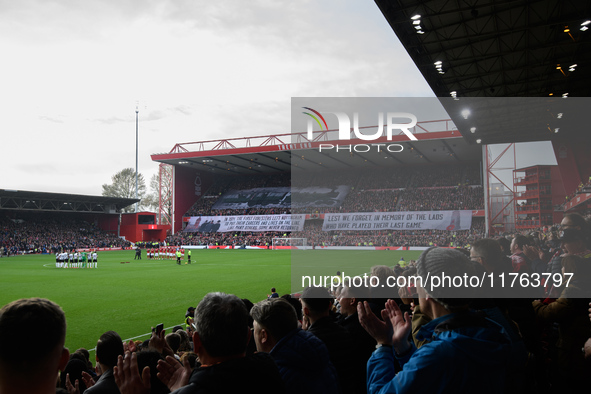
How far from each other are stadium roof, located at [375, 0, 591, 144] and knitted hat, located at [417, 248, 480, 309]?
9266mm

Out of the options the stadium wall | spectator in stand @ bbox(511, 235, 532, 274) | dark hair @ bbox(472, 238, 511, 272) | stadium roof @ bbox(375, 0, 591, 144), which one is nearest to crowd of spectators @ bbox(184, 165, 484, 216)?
stadium roof @ bbox(375, 0, 591, 144)

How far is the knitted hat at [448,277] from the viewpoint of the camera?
2055mm

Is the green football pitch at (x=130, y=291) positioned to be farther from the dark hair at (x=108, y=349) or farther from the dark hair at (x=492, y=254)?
the dark hair at (x=492, y=254)

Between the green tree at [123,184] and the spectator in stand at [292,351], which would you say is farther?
the green tree at [123,184]

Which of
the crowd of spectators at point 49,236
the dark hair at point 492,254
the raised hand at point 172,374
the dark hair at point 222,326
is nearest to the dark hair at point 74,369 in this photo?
the raised hand at point 172,374

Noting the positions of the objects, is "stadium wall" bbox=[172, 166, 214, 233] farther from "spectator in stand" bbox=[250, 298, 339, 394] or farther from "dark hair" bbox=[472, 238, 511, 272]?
"spectator in stand" bbox=[250, 298, 339, 394]

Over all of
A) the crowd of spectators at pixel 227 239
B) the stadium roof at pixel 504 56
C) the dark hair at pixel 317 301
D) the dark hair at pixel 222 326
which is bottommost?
the crowd of spectators at pixel 227 239

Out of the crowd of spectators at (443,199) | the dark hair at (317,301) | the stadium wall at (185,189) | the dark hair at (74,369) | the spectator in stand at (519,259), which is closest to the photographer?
the dark hair at (317,301)

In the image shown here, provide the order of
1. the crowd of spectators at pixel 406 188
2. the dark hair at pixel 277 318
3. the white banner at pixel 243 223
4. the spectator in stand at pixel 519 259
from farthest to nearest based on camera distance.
Answer: the white banner at pixel 243 223, the crowd of spectators at pixel 406 188, the spectator in stand at pixel 519 259, the dark hair at pixel 277 318

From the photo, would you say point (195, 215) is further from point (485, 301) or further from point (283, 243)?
point (485, 301)

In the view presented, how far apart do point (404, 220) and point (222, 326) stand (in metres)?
35.7

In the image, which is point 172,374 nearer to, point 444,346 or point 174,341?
point 444,346

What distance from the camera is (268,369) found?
6.60 ft

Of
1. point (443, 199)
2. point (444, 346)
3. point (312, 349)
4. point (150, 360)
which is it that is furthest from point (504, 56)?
point (443, 199)
